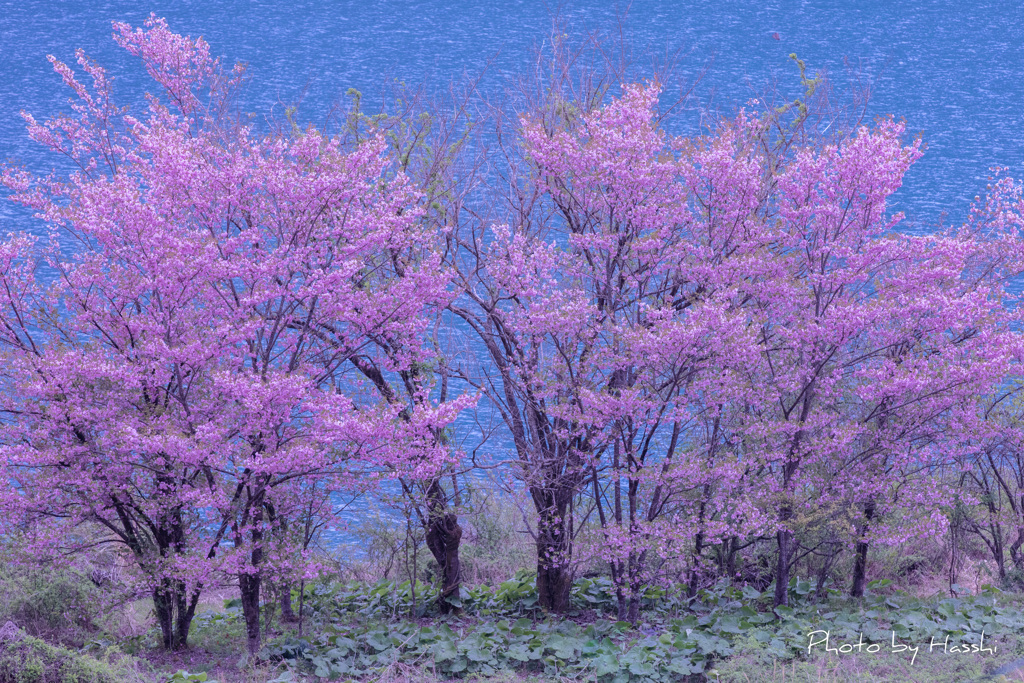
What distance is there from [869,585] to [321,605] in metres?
7.13

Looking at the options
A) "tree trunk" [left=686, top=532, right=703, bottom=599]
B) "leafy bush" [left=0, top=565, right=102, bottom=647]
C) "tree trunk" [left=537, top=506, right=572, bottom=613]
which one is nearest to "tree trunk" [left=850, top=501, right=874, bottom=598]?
"tree trunk" [left=686, top=532, right=703, bottom=599]

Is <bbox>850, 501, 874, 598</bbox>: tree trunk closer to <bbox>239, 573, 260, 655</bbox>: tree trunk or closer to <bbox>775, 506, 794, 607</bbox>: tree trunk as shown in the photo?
<bbox>775, 506, 794, 607</bbox>: tree trunk

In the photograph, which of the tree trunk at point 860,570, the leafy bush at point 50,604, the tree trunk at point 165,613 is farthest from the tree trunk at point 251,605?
the tree trunk at point 860,570

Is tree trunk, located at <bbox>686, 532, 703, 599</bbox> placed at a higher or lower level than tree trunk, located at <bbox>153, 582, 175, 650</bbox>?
higher

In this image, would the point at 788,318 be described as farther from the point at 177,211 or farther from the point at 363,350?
the point at 177,211

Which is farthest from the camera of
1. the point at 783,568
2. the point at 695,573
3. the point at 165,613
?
the point at 695,573

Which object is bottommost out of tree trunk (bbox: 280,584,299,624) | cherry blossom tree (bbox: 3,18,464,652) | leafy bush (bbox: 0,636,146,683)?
leafy bush (bbox: 0,636,146,683)

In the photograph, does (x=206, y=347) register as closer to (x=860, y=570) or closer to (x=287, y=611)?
(x=287, y=611)

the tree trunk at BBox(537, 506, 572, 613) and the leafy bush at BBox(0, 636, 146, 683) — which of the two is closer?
the leafy bush at BBox(0, 636, 146, 683)

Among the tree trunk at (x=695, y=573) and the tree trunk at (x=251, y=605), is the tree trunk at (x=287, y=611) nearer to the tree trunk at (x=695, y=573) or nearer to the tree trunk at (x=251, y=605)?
the tree trunk at (x=251, y=605)

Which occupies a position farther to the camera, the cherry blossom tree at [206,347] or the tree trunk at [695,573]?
the tree trunk at [695,573]

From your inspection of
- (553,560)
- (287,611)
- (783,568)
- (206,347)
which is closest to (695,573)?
(783,568)

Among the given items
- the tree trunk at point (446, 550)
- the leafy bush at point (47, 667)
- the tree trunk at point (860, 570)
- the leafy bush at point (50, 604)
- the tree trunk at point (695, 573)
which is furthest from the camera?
the tree trunk at point (446, 550)

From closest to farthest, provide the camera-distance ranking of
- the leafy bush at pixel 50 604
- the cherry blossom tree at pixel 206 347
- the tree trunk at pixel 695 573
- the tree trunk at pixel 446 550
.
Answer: the cherry blossom tree at pixel 206 347 < the leafy bush at pixel 50 604 < the tree trunk at pixel 695 573 < the tree trunk at pixel 446 550
